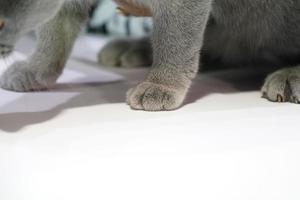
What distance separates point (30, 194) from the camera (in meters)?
1.00

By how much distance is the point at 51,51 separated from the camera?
1.67 meters

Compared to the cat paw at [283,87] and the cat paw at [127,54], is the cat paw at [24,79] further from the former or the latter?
the cat paw at [283,87]

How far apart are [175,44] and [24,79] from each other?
42cm

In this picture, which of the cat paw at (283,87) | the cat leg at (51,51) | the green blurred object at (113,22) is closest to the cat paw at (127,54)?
the cat leg at (51,51)

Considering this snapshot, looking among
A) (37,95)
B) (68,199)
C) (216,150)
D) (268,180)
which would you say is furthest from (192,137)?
(37,95)

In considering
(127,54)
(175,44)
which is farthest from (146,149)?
(127,54)

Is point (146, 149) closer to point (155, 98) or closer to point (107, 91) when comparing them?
point (155, 98)

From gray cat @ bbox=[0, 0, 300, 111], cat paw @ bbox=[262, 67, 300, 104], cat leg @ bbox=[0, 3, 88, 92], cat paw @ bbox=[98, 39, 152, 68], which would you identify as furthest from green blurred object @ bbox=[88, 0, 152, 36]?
cat paw @ bbox=[262, 67, 300, 104]

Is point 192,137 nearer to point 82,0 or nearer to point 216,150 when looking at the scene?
point 216,150

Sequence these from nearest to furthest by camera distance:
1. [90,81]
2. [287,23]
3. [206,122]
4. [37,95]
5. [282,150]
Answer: [282,150]
[206,122]
[37,95]
[287,23]
[90,81]

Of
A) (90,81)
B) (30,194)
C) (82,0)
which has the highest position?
(82,0)

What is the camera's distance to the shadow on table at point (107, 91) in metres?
1.32

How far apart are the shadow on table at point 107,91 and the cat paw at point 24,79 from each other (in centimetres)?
3

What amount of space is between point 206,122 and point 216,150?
6.8 inches
